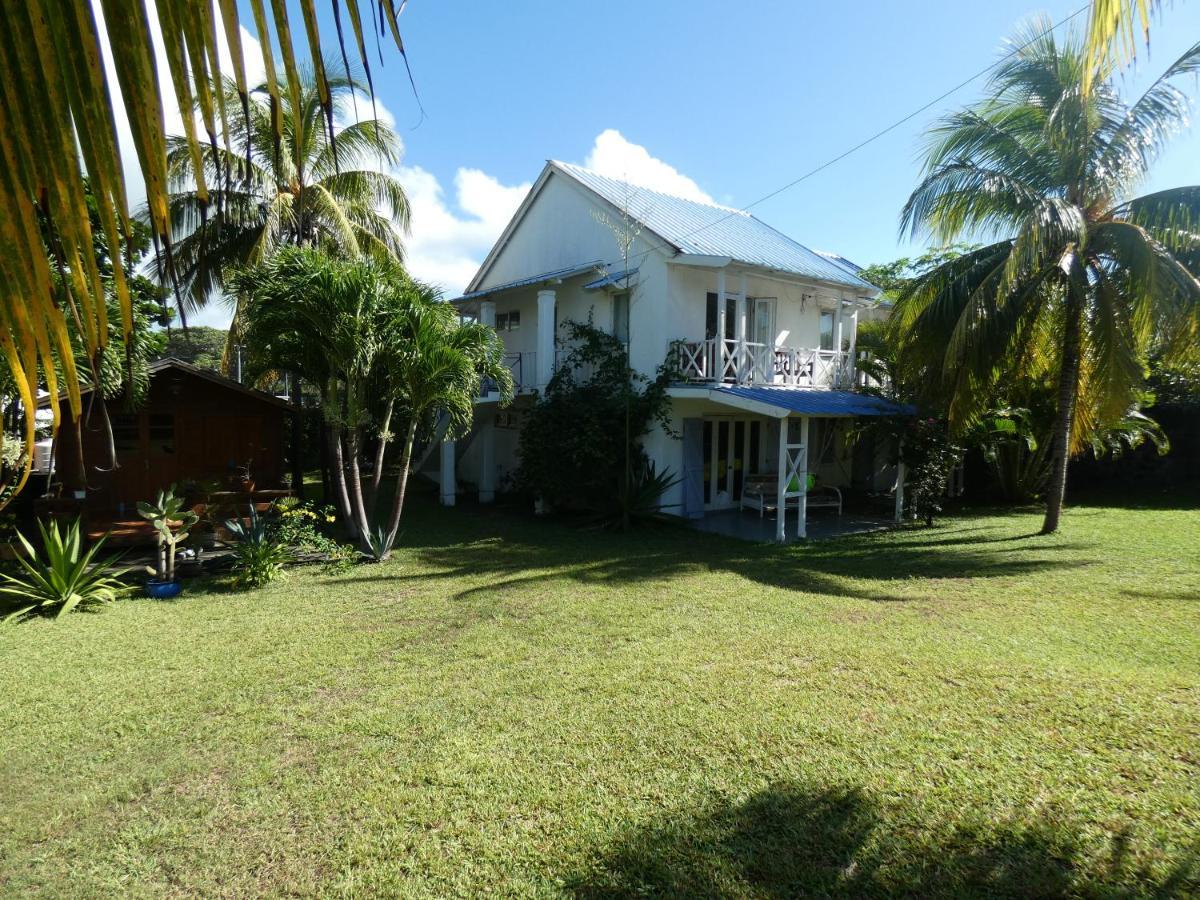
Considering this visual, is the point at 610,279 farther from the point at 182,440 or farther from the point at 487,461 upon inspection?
the point at 182,440

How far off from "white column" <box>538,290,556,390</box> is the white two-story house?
25 mm

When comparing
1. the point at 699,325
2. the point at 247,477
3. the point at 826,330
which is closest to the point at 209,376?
the point at 247,477

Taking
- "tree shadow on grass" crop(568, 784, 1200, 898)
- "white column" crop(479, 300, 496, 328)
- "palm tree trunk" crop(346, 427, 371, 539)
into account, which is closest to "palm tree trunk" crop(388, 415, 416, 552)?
"palm tree trunk" crop(346, 427, 371, 539)

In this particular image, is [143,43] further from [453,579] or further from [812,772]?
[453,579]

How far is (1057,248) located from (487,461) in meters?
13.0

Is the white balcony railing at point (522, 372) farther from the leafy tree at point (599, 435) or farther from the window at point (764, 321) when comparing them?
the window at point (764, 321)

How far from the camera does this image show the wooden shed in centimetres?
1096

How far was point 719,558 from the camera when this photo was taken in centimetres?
1085

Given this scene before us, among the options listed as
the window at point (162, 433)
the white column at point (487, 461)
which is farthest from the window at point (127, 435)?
the white column at point (487, 461)

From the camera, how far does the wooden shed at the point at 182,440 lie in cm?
1096

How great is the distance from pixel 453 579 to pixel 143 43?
9.05 m

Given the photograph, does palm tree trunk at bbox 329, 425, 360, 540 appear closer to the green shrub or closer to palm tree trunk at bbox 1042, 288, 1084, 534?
the green shrub

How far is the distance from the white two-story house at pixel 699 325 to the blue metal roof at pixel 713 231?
0.07 m

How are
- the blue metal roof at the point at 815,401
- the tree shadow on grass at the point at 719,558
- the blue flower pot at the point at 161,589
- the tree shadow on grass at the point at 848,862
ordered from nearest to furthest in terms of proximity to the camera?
1. the tree shadow on grass at the point at 848,862
2. the blue flower pot at the point at 161,589
3. the tree shadow on grass at the point at 719,558
4. the blue metal roof at the point at 815,401
